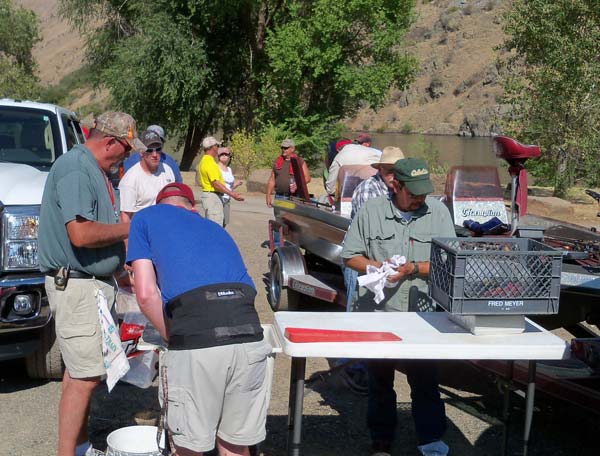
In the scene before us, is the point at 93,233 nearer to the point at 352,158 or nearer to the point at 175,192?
the point at 175,192

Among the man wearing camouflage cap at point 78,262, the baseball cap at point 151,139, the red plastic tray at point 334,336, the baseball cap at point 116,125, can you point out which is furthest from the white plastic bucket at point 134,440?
the baseball cap at point 151,139

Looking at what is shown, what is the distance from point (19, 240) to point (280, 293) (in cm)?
329

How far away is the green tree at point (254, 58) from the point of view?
24.2 meters

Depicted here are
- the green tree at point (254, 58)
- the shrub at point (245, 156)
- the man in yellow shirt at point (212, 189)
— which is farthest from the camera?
the green tree at point (254, 58)

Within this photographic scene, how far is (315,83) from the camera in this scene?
25.8 metres

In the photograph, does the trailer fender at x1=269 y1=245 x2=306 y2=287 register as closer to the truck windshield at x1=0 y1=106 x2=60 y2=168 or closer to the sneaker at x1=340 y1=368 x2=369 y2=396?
the sneaker at x1=340 y1=368 x2=369 y2=396

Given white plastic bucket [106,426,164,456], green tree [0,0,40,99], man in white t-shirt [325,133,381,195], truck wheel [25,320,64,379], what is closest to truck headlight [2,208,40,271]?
truck wheel [25,320,64,379]

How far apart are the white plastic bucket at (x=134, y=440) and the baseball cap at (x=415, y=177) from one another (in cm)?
195

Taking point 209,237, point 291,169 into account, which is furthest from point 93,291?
point 291,169

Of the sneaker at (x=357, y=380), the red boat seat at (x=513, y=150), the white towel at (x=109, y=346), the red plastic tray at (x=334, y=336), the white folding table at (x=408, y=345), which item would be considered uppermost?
the red boat seat at (x=513, y=150)

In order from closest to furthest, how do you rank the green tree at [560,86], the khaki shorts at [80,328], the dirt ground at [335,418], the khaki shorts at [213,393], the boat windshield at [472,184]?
the khaki shorts at [213,393] < the khaki shorts at [80,328] < the dirt ground at [335,418] < the boat windshield at [472,184] < the green tree at [560,86]

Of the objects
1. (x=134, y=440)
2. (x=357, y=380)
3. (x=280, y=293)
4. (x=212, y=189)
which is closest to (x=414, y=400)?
(x=357, y=380)

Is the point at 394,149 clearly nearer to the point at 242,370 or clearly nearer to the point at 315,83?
the point at 242,370

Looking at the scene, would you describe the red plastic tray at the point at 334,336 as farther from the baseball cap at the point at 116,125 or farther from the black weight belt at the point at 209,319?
the baseball cap at the point at 116,125
